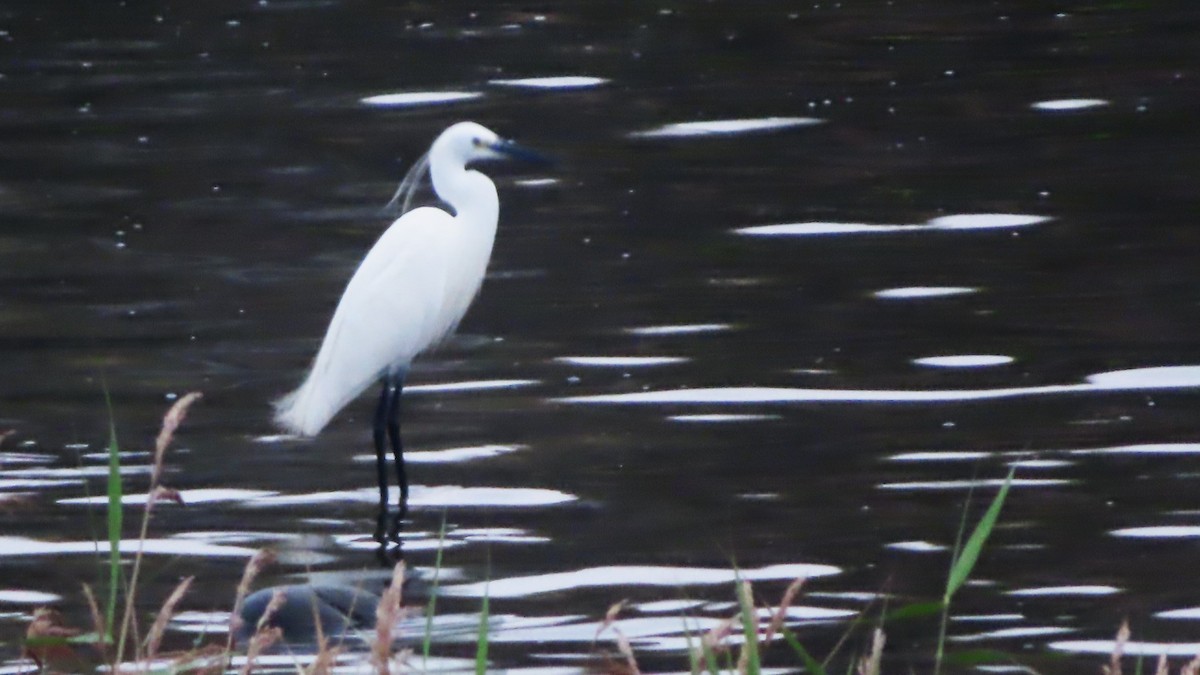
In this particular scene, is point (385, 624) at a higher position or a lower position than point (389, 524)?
higher

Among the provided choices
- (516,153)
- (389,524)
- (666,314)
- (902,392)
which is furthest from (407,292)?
(902,392)

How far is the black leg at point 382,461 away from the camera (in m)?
4.99

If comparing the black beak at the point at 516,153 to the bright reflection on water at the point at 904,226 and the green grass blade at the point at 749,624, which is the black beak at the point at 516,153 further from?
the green grass blade at the point at 749,624

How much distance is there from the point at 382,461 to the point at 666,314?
1.57 m

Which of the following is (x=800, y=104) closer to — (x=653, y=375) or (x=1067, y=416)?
(x=653, y=375)

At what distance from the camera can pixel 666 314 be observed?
6.57m

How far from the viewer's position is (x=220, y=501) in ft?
16.9

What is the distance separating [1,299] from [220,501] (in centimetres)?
240

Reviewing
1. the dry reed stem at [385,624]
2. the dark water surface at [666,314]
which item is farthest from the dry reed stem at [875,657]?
the dark water surface at [666,314]

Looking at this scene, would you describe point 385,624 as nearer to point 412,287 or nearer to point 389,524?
point 389,524

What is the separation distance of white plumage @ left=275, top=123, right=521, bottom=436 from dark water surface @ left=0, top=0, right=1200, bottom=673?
202mm

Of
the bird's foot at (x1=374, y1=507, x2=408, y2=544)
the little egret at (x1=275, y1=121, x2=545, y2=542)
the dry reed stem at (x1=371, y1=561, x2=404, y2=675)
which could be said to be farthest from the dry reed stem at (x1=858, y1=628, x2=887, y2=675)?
the little egret at (x1=275, y1=121, x2=545, y2=542)

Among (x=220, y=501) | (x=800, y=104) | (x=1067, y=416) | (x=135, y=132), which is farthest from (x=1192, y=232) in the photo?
(x=135, y=132)

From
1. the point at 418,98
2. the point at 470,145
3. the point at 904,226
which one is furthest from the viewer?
the point at 418,98
